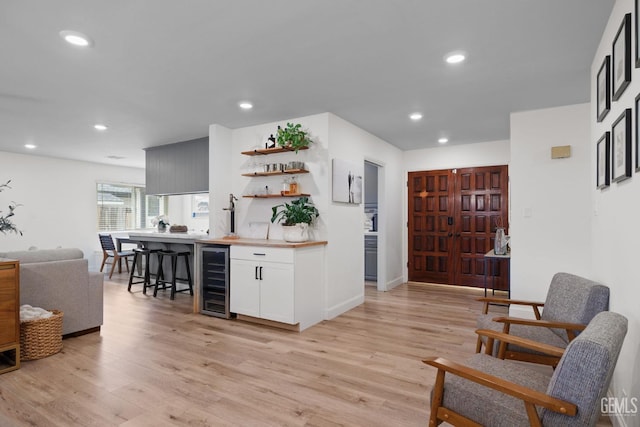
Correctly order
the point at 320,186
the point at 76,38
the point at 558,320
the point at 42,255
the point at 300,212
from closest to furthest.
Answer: the point at 558,320
the point at 76,38
the point at 42,255
the point at 300,212
the point at 320,186

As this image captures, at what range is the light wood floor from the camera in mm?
2086

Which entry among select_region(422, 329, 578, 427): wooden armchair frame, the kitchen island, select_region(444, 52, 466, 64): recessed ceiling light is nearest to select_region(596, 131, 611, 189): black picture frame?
select_region(444, 52, 466, 64): recessed ceiling light

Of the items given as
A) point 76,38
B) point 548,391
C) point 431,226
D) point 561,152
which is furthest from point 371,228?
point 548,391

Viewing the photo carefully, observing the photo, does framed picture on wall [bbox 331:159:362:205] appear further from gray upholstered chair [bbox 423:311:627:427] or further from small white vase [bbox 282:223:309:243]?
gray upholstered chair [bbox 423:311:627:427]

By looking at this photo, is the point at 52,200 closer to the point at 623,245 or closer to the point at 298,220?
the point at 298,220

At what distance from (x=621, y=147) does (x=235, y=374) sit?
9.41 ft

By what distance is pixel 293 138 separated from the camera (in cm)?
397

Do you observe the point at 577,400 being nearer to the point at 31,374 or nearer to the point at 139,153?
the point at 31,374

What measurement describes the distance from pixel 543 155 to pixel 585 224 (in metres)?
0.85

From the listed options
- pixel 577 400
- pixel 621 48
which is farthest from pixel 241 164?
pixel 577 400

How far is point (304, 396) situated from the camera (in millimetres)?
2318

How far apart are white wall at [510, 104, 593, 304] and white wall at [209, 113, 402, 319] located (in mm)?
1870

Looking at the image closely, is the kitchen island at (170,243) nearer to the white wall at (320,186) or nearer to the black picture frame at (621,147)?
the white wall at (320,186)

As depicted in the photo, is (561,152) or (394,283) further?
(394,283)
